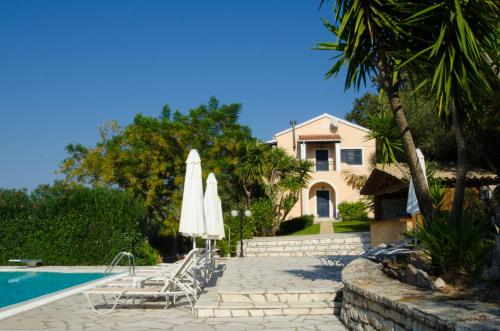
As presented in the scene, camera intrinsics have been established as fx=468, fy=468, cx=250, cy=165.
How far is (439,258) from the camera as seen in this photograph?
551cm

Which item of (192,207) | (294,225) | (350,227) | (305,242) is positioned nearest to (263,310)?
(192,207)

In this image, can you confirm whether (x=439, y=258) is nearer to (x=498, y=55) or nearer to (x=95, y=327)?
→ (x=498, y=55)

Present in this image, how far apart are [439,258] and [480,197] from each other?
13.3m

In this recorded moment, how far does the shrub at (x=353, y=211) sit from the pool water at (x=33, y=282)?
64.4 feet

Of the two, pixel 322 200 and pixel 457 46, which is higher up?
pixel 457 46

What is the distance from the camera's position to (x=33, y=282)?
571 inches

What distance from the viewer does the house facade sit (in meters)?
32.8

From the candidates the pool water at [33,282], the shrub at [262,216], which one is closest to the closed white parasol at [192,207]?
the pool water at [33,282]

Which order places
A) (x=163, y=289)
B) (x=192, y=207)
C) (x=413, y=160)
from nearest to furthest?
(x=413, y=160)
(x=163, y=289)
(x=192, y=207)

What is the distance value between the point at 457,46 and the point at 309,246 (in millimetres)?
15856

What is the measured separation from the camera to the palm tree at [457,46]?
5.10 m

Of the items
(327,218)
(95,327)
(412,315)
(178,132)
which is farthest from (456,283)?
(327,218)

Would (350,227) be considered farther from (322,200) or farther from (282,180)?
(322,200)

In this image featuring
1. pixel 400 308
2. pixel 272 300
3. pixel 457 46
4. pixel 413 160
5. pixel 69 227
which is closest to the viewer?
pixel 400 308
